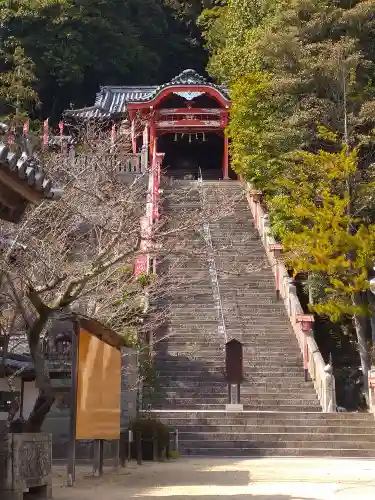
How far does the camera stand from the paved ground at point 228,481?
8.70 m

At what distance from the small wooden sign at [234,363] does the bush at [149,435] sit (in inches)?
124

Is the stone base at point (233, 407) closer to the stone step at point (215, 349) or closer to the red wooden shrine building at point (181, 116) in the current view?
the stone step at point (215, 349)

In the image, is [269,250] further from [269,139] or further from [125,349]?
[125,349]

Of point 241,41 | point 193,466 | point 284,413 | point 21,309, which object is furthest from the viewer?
point 241,41

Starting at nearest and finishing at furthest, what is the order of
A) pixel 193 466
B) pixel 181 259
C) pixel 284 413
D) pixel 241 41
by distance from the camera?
pixel 193 466
pixel 284 413
pixel 181 259
pixel 241 41

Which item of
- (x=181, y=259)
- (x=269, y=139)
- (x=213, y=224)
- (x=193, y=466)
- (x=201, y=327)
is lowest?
(x=193, y=466)

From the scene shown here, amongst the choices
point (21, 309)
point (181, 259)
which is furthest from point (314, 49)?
point (21, 309)

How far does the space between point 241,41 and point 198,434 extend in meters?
21.0

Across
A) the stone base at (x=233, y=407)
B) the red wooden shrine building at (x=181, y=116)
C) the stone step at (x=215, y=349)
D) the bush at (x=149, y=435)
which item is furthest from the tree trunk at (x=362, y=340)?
the red wooden shrine building at (x=181, y=116)

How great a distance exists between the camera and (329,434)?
15.3 meters

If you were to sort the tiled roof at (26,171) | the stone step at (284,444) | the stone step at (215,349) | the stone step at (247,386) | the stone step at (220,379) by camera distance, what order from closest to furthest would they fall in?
the tiled roof at (26,171) → the stone step at (284,444) → the stone step at (247,386) → the stone step at (220,379) → the stone step at (215,349)

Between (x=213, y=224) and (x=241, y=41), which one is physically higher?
(x=241, y=41)

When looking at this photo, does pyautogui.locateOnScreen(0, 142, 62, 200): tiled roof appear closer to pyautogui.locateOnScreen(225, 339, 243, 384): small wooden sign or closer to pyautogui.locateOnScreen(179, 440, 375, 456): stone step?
pyautogui.locateOnScreen(179, 440, 375, 456): stone step

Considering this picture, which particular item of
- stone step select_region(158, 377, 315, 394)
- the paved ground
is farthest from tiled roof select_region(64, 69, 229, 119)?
the paved ground
